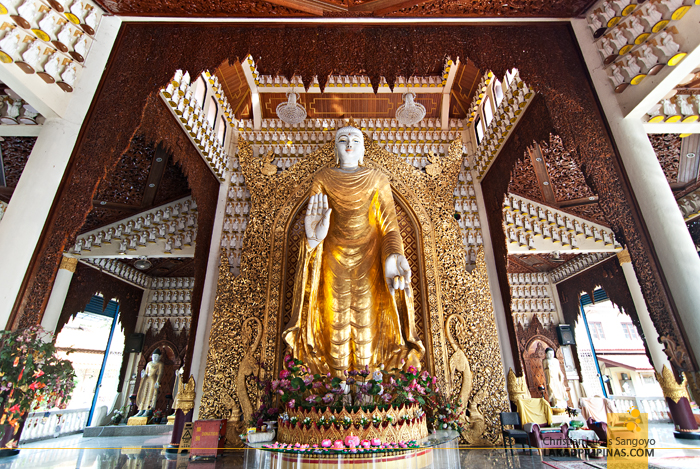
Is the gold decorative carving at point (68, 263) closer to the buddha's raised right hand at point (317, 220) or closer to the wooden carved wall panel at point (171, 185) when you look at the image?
the wooden carved wall panel at point (171, 185)

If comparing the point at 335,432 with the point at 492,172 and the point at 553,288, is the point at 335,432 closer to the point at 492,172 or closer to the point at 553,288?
the point at 492,172

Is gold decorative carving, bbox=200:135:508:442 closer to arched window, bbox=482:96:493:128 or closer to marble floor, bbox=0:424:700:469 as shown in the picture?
marble floor, bbox=0:424:700:469

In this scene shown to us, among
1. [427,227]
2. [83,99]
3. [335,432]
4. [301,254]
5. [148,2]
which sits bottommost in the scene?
[335,432]

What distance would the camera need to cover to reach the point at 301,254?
6.01m

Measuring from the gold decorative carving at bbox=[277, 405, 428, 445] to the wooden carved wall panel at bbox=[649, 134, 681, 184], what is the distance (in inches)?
265

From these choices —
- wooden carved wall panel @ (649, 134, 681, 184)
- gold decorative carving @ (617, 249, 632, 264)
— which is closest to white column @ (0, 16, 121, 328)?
wooden carved wall panel @ (649, 134, 681, 184)

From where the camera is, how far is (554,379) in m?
11.5

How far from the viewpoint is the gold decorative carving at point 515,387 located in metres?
6.16

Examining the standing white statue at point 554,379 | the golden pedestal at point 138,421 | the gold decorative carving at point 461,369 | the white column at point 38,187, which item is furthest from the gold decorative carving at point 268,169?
the standing white statue at point 554,379

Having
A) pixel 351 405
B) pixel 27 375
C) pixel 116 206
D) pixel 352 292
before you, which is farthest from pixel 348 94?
pixel 27 375

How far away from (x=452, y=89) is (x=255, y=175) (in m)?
4.88

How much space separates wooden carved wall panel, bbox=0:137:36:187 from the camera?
6.48 metres

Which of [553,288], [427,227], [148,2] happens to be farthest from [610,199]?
[553,288]

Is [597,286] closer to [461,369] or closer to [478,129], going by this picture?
[478,129]
